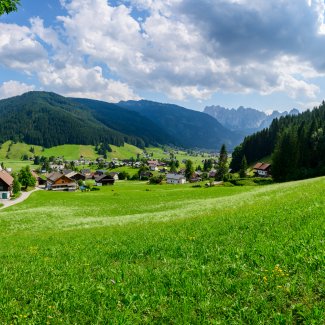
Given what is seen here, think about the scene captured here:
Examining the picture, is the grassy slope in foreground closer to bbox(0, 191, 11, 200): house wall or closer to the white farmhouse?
bbox(0, 191, 11, 200): house wall

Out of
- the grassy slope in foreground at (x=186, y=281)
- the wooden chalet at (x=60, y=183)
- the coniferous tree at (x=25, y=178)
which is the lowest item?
the wooden chalet at (x=60, y=183)

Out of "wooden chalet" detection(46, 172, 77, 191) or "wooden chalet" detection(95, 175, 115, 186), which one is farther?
"wooden chalet" detection(95, 175, 115, 186)

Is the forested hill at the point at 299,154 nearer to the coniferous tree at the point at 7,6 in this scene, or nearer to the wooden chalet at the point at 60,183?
the coniferous tree at the point at 7,6

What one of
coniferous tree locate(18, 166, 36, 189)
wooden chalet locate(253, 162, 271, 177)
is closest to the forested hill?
wooden chalet locate(253, 162, 271, 177)

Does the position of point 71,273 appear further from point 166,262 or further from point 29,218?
point 29,218

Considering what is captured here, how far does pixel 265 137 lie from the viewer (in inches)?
7269

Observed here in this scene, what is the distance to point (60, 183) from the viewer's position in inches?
6299

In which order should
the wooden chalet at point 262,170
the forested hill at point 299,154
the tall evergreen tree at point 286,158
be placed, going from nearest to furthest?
the forested hill at point 299,154 < the tall evergreen tree at point 286,158 < the wooden chalet at point 262,170

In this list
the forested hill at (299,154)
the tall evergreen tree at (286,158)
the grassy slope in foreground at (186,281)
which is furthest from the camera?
the tall evergreen tree at (286,158)

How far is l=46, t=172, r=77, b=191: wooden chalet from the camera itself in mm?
158000

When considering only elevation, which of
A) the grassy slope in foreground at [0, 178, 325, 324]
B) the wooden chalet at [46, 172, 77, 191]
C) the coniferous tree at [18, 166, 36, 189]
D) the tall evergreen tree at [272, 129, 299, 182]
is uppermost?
the tall evergreen tree at [272, 129, 299, 182]

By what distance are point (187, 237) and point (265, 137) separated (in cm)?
18193

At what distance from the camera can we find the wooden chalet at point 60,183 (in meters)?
158

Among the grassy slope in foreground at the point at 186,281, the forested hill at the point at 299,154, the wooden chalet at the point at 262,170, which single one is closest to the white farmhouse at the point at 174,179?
the wooden chalet at the point at 262,170
